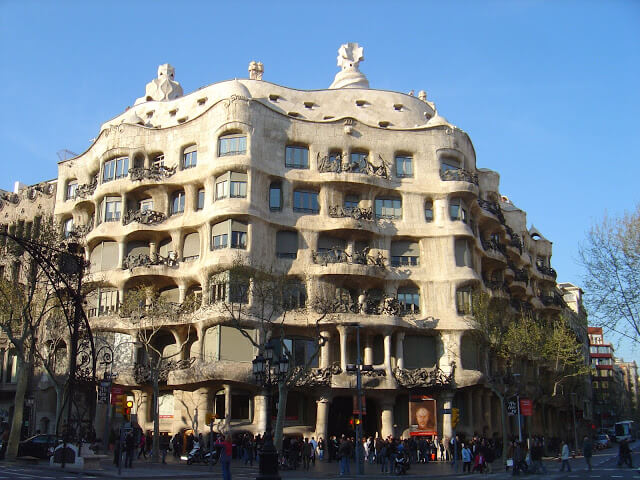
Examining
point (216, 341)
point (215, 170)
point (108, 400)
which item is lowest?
point (108, 400)

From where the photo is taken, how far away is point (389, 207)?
172 feet

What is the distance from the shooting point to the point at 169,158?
5197 centimetres

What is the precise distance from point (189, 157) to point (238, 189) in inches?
232

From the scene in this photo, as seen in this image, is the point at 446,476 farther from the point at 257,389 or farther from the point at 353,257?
the point at 353,257

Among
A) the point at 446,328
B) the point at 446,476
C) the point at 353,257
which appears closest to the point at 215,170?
the point at 353,257

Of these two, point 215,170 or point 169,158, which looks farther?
point 169,158

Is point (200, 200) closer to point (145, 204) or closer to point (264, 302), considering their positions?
point (145, 204)

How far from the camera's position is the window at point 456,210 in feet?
172

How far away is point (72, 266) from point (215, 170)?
11.8m

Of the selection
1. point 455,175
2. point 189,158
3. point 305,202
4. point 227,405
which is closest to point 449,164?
point 455,175

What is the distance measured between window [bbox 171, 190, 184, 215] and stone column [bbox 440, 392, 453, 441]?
886 inches

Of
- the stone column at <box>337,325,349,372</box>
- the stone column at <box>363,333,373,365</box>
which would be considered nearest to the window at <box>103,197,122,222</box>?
the stone column at <box>337,325,349,372</box>

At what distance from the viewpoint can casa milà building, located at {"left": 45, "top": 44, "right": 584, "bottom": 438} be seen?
153 ft

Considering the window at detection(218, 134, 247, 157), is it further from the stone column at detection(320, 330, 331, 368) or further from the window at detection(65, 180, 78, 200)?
the window at detection(65, 180, 78, 200)
